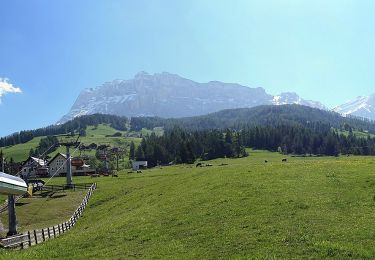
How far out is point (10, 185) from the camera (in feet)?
132

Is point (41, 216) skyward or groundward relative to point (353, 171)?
groundward

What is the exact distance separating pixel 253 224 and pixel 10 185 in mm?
21704

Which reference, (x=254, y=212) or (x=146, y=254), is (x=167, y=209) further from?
(x=146, y=254)

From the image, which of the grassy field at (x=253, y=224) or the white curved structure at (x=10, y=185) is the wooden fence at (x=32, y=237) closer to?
the grassy field at (x=253, y=224)

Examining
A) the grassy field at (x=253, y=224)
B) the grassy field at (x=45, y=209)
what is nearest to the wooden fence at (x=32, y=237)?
the grassy field at (x=253, y=224)

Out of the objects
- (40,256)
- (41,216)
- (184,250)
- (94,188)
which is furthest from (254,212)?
(94,188)

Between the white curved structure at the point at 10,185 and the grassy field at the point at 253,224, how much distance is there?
5.69 m

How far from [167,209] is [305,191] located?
13405mm

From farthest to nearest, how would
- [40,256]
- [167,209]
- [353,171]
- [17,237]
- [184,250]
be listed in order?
[353,171], [167,209], [17,237], [40,256], [184,250]

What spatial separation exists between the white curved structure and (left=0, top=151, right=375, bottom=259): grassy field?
5690 mm

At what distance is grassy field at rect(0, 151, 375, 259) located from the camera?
27328 millimetres

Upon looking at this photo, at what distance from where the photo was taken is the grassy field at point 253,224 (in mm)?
27328

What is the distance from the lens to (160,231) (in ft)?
118

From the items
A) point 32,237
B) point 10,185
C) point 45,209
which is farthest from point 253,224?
point 45,209
